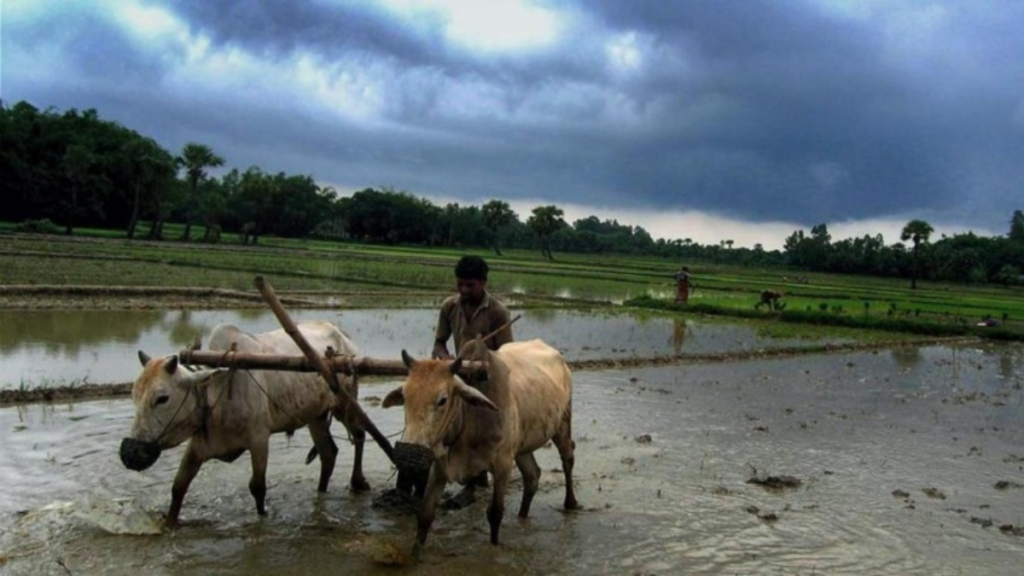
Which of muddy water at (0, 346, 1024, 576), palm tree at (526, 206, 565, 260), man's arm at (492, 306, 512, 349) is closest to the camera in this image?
muddy water at (0, 346, 1024, 576)

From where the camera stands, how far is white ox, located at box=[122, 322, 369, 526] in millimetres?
6250

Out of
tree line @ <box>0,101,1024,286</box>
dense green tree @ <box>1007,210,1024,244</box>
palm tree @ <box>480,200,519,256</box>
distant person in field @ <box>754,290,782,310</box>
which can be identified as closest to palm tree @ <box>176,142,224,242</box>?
tree line @ <box>0,101,1024,286</box>

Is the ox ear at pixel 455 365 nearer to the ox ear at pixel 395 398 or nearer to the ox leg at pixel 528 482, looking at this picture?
the ox ear at pixel 395 398

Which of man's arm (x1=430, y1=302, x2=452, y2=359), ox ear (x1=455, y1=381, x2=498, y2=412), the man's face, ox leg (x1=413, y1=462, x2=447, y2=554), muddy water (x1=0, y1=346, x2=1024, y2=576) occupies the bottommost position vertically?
muddy water (x1=0, y1=346, x2=1024, y2=576)

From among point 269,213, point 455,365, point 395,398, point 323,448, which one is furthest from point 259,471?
point 269,213

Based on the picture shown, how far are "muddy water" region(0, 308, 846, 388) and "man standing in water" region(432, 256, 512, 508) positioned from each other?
6.76m

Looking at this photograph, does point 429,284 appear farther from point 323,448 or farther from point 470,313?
point 470,313

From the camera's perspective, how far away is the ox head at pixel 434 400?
5430 mm

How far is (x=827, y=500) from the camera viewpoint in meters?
8.44

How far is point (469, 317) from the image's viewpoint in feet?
25.2

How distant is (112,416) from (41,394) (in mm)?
1282

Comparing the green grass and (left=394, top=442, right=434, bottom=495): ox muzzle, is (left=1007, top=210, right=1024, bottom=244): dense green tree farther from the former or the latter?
(left=394, top=442, right=434, bottom=495): ox muzzle

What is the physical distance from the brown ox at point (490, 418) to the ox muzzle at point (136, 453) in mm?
1877

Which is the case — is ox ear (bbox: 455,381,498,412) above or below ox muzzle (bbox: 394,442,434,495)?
above
